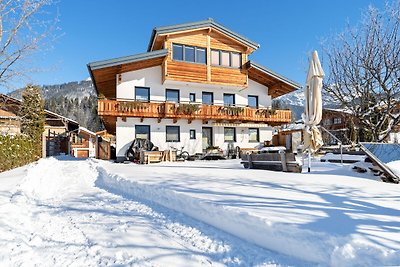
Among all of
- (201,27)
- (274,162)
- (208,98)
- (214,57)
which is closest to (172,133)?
(208,98)

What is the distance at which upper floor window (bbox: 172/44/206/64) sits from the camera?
18.7 m

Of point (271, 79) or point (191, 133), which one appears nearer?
point (191, 133)

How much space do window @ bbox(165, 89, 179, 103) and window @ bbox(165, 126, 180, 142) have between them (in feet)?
6.54

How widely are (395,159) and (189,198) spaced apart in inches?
235

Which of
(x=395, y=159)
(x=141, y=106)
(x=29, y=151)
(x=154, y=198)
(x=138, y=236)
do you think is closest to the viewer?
(x=138, y=236)

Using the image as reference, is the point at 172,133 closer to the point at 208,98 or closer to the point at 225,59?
the point at 208,98

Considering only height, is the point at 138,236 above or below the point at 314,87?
below

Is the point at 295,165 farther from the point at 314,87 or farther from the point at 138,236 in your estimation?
the point at 138,236

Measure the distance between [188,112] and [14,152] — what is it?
32.4 feet

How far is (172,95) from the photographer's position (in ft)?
63.3

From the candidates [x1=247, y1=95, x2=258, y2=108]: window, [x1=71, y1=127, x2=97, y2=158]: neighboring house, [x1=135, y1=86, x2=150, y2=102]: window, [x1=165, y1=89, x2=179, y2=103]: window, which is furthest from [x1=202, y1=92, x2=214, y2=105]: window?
[x1=71, y1=127, x2=97, y2=158]: neighboring house

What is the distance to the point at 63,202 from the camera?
20.1 feet

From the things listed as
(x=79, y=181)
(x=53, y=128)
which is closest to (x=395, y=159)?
(x=79, y=181)

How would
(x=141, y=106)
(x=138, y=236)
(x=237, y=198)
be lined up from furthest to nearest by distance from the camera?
(x=141, y=106), (x=237, y=198), (x=138, y=236)
